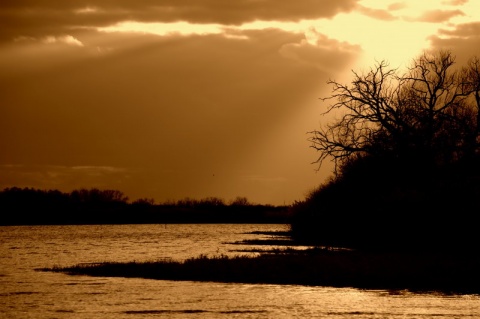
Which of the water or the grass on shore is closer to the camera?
the water

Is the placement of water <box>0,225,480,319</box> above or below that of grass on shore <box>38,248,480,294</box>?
below

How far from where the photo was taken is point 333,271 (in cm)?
4503

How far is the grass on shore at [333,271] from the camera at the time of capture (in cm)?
4159

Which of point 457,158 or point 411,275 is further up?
point 457,158

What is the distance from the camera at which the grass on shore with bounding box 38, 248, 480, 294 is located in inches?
1638

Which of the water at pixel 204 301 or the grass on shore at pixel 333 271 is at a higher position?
the grass on shore at pixel 333 271

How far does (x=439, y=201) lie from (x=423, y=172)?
11682 millimetres

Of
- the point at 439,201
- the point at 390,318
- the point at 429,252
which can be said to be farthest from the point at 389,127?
the point at 390,318

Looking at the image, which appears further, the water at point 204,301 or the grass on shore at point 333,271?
the grass on shore at point 333,271

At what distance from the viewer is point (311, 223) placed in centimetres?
8188

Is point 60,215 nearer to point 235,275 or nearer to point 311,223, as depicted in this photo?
point 311,223

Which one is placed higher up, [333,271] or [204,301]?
[333,271]

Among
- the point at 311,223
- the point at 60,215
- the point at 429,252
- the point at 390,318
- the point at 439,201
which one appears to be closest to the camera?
the point at 390,318

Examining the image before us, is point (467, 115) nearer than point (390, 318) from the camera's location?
No
